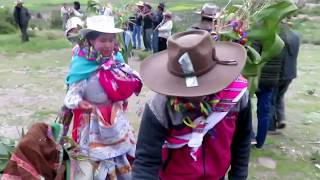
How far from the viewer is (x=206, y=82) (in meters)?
2.07

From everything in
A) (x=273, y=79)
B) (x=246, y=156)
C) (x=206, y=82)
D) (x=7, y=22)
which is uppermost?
(x=206, y=82)

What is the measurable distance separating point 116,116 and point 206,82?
2.02 metres

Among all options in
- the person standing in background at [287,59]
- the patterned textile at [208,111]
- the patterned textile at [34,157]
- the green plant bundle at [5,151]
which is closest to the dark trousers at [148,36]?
the person standing in background at [287,59]

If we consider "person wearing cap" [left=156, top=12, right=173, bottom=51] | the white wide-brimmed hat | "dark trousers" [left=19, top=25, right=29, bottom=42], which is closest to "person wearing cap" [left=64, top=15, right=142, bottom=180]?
the white wide-brimmed hat

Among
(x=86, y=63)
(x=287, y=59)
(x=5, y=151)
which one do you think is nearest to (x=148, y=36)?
(x=287, y=59)

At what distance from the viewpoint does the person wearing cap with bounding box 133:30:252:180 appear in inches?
81.4

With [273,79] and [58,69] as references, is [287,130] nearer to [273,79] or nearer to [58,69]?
[273,79]

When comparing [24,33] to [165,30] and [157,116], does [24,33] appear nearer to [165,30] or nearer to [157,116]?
[165,30]

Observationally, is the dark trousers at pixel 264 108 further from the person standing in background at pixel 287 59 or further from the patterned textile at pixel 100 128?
the patterned textile at pixel 100 128

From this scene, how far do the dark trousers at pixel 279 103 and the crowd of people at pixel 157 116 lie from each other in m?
0.82

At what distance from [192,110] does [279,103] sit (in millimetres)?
4175

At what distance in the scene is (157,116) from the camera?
2172mm

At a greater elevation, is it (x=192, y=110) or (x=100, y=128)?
(x=192, y=110)

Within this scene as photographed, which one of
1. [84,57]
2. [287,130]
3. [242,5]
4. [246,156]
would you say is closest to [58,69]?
[287,130]
